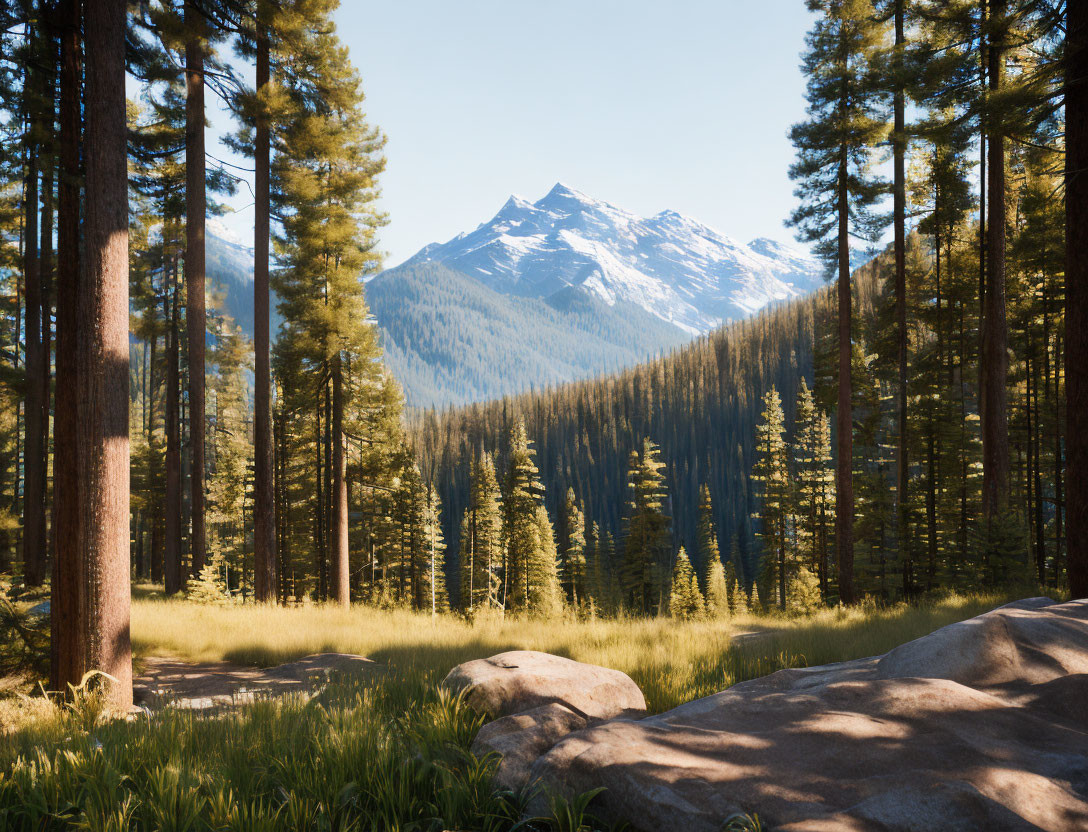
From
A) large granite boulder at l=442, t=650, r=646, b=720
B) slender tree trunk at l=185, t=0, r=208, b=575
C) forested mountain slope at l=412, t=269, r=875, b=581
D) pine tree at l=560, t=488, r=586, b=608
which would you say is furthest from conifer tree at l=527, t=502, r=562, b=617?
forested mountain slope at l=412, t=269, r=875, b=581

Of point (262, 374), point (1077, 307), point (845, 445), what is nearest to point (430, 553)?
point (262, 374)

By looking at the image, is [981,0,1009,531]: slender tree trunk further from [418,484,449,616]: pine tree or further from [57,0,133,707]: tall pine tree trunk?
[418,484,449,616]: pine tree

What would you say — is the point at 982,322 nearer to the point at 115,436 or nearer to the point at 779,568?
the point at 115,436

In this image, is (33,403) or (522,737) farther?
(33,403)

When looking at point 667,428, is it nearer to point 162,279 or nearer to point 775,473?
point 775,473

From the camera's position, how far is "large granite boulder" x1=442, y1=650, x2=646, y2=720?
482 centimetres

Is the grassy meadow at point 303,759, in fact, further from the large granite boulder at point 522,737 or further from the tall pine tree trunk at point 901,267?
the tall pine tree trunk at point 901,267

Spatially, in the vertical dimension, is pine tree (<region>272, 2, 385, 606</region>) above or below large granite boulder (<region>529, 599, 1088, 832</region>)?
above

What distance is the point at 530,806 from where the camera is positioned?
3318mm

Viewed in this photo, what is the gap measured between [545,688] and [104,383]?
5.45 meters

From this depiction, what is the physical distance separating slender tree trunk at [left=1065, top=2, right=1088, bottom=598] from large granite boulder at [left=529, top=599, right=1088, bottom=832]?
13.8ft

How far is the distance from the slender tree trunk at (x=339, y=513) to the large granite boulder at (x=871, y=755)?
47.1ft

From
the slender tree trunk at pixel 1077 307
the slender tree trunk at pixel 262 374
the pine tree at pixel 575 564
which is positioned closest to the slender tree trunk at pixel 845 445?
the slender tree trunk at pixel 1077 307

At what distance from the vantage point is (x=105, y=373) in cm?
654
